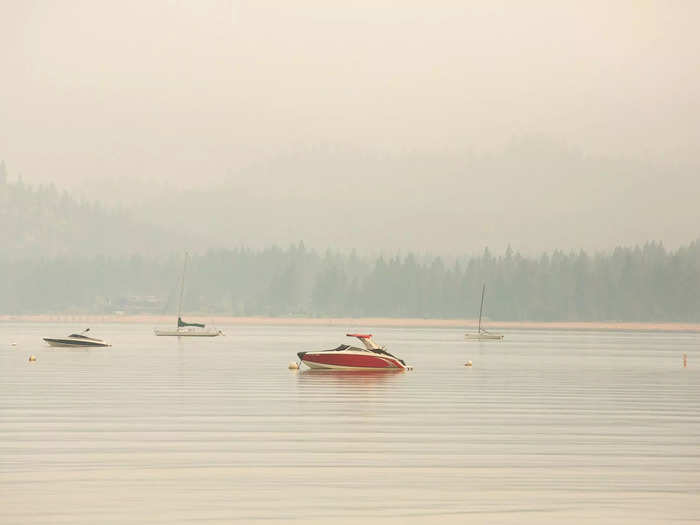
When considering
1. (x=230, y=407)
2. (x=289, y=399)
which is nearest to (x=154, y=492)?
(x=230, y=407)

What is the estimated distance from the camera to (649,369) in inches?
4503

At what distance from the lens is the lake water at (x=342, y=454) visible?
84.6 feet

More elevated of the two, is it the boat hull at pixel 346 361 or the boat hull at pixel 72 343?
the boat hull at pixel 346 361

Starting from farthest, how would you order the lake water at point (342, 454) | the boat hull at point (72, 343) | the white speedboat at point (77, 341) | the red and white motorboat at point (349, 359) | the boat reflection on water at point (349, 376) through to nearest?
the white speedboat at point (77, 341) → the boat hull at point (72, 343) → the red and white motorboat at point (349, 359) → the boat reflection on water at point (349, 376) → the lake water at point (342, 454)

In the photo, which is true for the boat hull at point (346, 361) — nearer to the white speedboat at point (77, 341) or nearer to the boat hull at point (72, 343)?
the boat hull at point (72, 343)

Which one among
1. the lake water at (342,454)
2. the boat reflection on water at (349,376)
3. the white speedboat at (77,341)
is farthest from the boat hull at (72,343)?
the lake water at (342,454)

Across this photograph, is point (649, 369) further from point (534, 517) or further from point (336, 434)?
point (534, 517)

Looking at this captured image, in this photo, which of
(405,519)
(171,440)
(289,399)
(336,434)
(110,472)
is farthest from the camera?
(289,399)

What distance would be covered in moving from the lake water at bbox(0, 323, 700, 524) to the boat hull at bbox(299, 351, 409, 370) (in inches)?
607

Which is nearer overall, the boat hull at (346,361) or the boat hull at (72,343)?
the boat hull at (346,361)

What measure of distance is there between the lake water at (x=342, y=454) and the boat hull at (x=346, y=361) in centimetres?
1543

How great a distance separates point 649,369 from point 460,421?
68805 mm

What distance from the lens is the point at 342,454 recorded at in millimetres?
36219

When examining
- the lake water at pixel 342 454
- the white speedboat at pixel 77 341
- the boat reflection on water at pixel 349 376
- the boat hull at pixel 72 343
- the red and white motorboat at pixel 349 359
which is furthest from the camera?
the white speedboat at pixel 77 341
